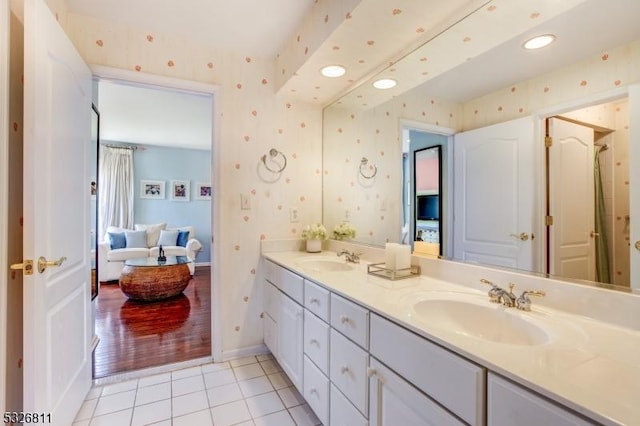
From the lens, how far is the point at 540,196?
1219 mm

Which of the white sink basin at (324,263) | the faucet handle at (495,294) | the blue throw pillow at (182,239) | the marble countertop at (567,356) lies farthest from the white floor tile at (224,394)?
the blue throw pillow at (182,239)

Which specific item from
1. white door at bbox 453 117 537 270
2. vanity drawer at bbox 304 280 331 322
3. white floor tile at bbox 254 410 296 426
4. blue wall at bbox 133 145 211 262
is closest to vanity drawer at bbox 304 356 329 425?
white floor tile at bbox 254 410 296 426

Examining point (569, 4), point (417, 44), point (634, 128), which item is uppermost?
point (417, 44)

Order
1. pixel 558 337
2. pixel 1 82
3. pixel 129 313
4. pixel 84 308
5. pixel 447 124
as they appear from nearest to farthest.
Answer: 1. pixel 558 337
2. pixel 1 82
3. pixel 447 124
4. pixel 84 308
5. pixel 129 313

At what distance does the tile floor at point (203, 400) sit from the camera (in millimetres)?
1665

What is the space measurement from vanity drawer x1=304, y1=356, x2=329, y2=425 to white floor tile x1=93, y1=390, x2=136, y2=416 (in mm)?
1083

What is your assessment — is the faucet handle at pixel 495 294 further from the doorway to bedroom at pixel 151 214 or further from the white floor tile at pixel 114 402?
the doorway to bedroom at pixel 151 214

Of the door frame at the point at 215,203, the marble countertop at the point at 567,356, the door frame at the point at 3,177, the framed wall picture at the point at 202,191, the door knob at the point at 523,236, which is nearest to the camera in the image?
the marble countertop at the point at 567,356

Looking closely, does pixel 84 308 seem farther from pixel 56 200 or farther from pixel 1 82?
pixel 1 82

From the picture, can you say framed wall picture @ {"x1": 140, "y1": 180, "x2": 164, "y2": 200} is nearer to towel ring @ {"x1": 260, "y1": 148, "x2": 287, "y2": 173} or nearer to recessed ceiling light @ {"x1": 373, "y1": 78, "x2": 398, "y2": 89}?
towel ring @ {"x1": 260, "y1": 148, "x2": 287, "y2": 173}

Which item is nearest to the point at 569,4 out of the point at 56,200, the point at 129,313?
the point at 56,200

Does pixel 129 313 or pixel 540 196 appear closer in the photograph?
pixel 540 196

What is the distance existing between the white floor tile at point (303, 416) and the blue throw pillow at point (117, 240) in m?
4.76

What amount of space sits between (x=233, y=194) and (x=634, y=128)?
2.15 metres
